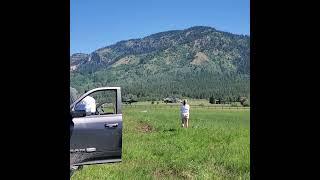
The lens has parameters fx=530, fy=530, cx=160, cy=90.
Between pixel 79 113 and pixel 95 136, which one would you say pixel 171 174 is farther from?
pixel 79 113

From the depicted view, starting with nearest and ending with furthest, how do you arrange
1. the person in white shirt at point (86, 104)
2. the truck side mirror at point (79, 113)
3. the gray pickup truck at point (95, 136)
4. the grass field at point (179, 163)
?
the truck side mirror at point (79, 113) < the gray pickup truck at point (95, 136) < the person in white shirt at point (86, 104) < the grass field at point (179, 163)

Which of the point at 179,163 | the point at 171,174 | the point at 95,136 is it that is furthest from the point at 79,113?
the point at 179,163

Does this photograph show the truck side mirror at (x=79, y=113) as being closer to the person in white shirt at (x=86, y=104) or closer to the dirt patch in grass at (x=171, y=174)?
the person in white shirt at (x=86, y=104)

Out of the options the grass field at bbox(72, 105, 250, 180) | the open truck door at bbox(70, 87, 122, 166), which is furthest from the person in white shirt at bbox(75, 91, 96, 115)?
the grass field at bbox(72, 105, 250, 180)

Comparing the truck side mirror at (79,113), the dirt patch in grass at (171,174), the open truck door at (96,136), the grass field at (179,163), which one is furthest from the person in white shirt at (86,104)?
the dirt patch in grass at (171,174)

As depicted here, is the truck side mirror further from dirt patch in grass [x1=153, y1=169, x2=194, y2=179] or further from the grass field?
dirt patch in grass [x1=153, y1=169, x2=194, y2=179]

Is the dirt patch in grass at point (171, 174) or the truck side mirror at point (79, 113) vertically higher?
the truck side mirror at point (79, 113)

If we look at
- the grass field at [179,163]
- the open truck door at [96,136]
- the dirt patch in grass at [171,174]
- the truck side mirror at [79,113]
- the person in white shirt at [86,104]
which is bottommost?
the dirt patch in grass at [171,174]

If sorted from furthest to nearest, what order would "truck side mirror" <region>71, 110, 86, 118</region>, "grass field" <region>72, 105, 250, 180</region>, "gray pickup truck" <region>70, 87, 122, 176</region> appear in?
"grass field" <region>72, 105, 250, 180</region>, "gray pickup truck" <region>70, 87, 122, 176</region>, "truck side mirror" <region>71, 110, 86, 118</region>
